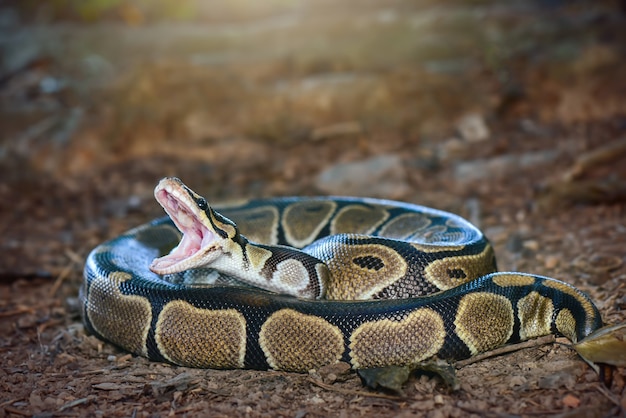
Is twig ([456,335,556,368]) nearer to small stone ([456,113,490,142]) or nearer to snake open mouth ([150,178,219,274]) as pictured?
snake open mouth ([150,178,219,274])

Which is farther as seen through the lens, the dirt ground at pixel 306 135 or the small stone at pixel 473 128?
the small stone at pixel 473 128

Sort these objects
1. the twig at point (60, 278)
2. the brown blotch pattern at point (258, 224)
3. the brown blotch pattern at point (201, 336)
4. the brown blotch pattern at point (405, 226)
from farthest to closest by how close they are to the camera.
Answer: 1. the brown blotch pattern at point (258, 224)
2. the twig at point (60, 278)
3. the brown blotch pattern at point (405, 226)
4. the brown blotch pattern at point (201, 336)

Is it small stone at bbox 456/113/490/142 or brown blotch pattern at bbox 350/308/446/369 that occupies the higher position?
small stone at bbox 456/113/490/142

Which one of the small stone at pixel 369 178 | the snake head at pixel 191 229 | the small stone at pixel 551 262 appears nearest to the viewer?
the snake head at pixel 191 229

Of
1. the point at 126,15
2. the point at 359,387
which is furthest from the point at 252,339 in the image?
the point at 126,15

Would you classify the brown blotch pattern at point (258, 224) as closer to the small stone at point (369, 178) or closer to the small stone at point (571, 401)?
the small stone at point (369, 178)

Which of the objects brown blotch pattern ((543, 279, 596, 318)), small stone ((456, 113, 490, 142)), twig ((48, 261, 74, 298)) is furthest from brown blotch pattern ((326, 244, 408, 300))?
small stone ((456, 113, 490, 142))

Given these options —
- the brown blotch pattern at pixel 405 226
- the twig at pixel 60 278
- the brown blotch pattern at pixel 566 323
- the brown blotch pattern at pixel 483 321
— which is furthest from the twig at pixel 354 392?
the twig at pixel 60 278

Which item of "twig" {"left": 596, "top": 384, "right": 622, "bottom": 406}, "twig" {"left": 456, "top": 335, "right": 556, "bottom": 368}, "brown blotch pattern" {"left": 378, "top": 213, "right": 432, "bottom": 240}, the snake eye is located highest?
the snake eye

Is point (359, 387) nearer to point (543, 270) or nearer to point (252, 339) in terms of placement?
point (252, 339)
